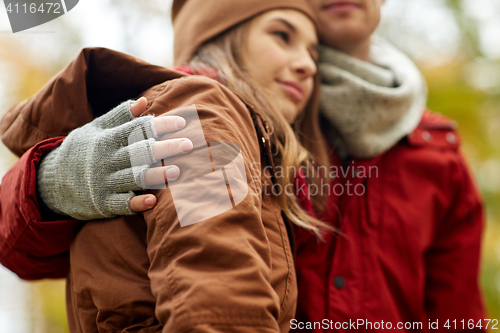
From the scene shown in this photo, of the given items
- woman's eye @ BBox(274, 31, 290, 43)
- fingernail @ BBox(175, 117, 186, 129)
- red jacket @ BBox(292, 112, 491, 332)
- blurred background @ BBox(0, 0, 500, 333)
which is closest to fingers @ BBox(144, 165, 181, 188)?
fingernail @ BBox(175, 117, 186, 129)

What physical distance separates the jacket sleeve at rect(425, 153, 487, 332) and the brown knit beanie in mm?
1148

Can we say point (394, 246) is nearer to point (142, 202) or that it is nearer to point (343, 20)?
point (343, 20)

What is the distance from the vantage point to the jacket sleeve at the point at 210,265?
2.35 ft

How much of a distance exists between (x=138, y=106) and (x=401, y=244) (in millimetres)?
1264

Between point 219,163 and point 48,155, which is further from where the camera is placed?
point 48,155

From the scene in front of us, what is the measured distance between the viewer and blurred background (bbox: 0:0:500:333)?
373cm

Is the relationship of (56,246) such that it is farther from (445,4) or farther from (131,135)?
(445,4)

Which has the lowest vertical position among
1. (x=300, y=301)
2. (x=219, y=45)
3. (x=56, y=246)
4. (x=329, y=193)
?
(x=300, y=301)

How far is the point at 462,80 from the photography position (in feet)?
13.3

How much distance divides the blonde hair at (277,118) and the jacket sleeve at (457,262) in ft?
2.45

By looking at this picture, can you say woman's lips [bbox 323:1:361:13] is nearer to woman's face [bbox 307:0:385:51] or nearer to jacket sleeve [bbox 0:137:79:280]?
woman's face [bbox 307:0:385:51]

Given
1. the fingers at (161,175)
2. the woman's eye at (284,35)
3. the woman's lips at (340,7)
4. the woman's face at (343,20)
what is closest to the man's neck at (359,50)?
the woman's face at (343,20)

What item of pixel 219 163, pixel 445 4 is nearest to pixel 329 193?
pixel 219 163

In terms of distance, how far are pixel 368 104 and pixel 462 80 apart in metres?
3.12
